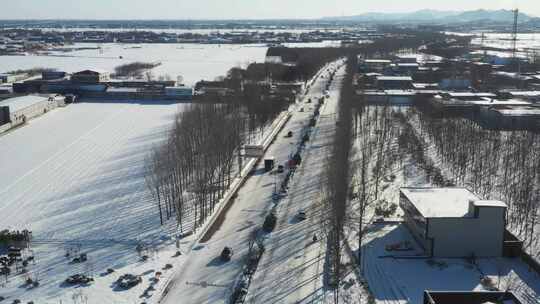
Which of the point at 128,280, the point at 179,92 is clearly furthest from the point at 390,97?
the point at 128,280

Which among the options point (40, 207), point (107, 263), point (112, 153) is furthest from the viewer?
point (112, 153)

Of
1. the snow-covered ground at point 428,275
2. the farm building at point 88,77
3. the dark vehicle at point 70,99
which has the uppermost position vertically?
the farm building at point 88,77

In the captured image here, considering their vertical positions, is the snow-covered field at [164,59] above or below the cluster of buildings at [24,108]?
above

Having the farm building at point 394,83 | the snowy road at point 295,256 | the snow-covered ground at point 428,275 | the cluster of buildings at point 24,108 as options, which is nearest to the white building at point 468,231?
the snow-covered ground at point 428,275

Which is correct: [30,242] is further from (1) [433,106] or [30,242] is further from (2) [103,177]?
(1) [433,106]

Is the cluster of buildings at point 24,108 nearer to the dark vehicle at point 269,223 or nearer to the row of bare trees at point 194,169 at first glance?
the row of bare trees at point 194,169

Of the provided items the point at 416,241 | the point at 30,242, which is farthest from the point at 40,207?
the point at 416,241

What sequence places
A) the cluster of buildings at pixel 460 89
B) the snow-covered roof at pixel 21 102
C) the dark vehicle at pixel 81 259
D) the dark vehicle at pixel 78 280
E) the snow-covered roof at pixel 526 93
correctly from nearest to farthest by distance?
the dark vehicle at pixel 78 280 < the dark vehicle at pixel 81 259 < the cluster of buildings at pixel 460 89 < the snow-covered roof at pixel 21 102 < the snow-covered roof at pixel 526 93

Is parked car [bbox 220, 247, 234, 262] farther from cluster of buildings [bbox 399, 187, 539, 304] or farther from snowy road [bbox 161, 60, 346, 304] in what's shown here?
cluster of buildings [bbox 399, 187, 539, 304]
